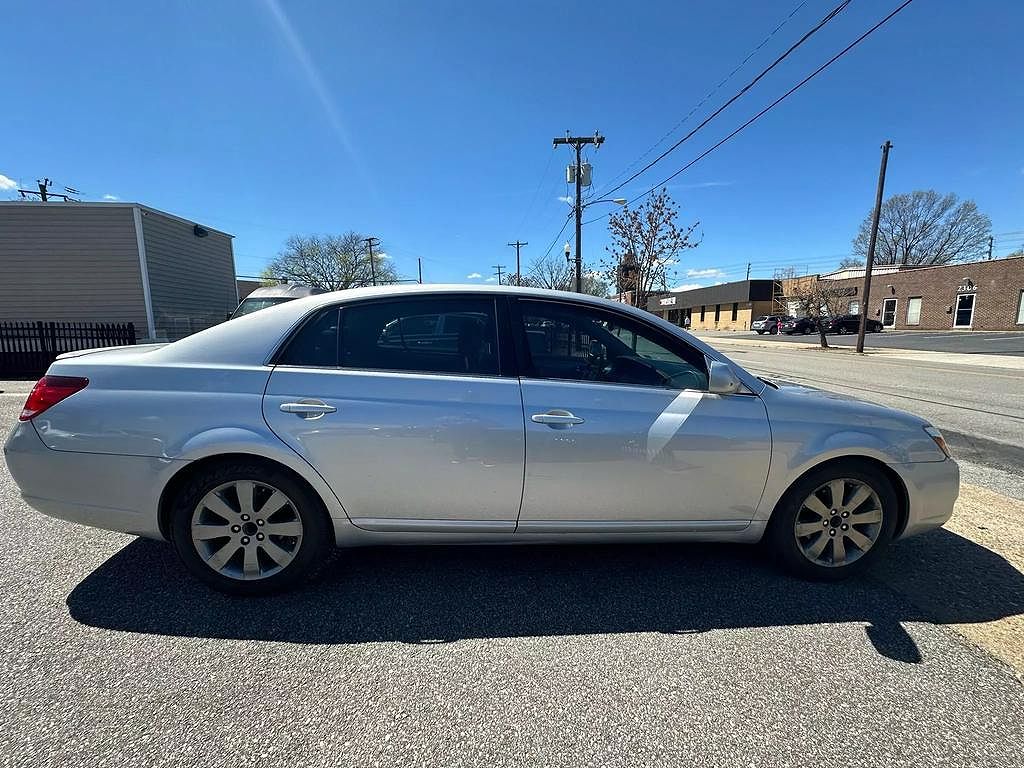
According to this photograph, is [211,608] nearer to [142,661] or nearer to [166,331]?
[142,661]

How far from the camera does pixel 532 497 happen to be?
2463 millimetres

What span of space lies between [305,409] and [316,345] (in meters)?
0.36

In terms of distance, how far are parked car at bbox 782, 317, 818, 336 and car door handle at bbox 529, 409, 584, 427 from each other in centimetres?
4702

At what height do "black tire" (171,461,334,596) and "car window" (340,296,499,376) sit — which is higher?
"car window" (340,296,499,376)

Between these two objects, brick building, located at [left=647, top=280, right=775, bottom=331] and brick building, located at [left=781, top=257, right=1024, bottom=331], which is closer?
brick building, located at [left=781, top=257, right=1024, bottom=331]

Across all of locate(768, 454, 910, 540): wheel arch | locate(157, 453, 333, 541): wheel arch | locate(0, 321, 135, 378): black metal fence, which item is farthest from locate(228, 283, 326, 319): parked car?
locate(768, 454, 910, 540): wheel arch

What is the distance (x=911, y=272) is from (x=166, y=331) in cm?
4815

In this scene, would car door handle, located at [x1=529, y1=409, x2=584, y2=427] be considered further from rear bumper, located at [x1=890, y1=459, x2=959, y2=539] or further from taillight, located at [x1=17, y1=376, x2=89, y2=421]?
taillight, located at [x1=17, y1=376, x2=89, y2=421]

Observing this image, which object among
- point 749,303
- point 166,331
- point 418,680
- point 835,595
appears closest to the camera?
point 418,680

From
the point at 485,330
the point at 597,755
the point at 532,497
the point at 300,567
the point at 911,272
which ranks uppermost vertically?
the point at 911,272

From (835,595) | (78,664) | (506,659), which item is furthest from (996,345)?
(78,664)

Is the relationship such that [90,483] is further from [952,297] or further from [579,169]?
[952,297]

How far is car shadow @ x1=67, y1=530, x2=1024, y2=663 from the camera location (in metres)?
2.31

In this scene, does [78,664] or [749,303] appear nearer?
[78,664]
